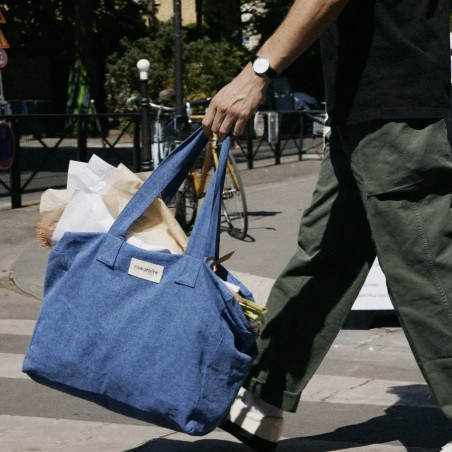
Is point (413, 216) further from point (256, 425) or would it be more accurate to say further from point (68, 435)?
point (68, 435)

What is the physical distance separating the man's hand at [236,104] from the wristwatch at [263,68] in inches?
0.4

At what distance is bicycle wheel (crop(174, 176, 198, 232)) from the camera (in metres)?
9.95

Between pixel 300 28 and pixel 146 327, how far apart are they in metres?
0.89

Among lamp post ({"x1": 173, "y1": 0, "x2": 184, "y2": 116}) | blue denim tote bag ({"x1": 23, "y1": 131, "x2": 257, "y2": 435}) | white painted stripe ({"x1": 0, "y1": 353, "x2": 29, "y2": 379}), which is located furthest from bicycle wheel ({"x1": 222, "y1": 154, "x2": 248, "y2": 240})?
blue denim tote bag ({"x1": 23, "y1": 131, "x2": 257, "y2": 435})

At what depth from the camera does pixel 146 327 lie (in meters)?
2.92

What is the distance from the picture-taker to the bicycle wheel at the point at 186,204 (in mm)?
9953

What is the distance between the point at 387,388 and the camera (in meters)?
4.59

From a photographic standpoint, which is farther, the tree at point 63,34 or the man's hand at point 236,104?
the tree at point 63,34

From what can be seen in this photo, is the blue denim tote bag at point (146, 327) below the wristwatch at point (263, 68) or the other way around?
below

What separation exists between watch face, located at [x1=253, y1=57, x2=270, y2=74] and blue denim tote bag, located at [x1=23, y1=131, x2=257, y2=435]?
252 millimetres

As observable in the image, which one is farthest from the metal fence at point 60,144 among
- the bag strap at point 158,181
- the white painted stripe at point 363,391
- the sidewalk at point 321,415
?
the bag strap at point 158,181

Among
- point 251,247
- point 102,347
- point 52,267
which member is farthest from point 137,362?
point 251,247

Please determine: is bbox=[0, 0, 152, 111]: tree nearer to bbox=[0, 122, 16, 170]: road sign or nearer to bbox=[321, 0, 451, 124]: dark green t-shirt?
bbox=[0, 122, 16, 170]: road sign

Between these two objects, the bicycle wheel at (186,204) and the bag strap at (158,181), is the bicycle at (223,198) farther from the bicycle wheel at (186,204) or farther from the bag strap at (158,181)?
the bag strap at (158,181)
